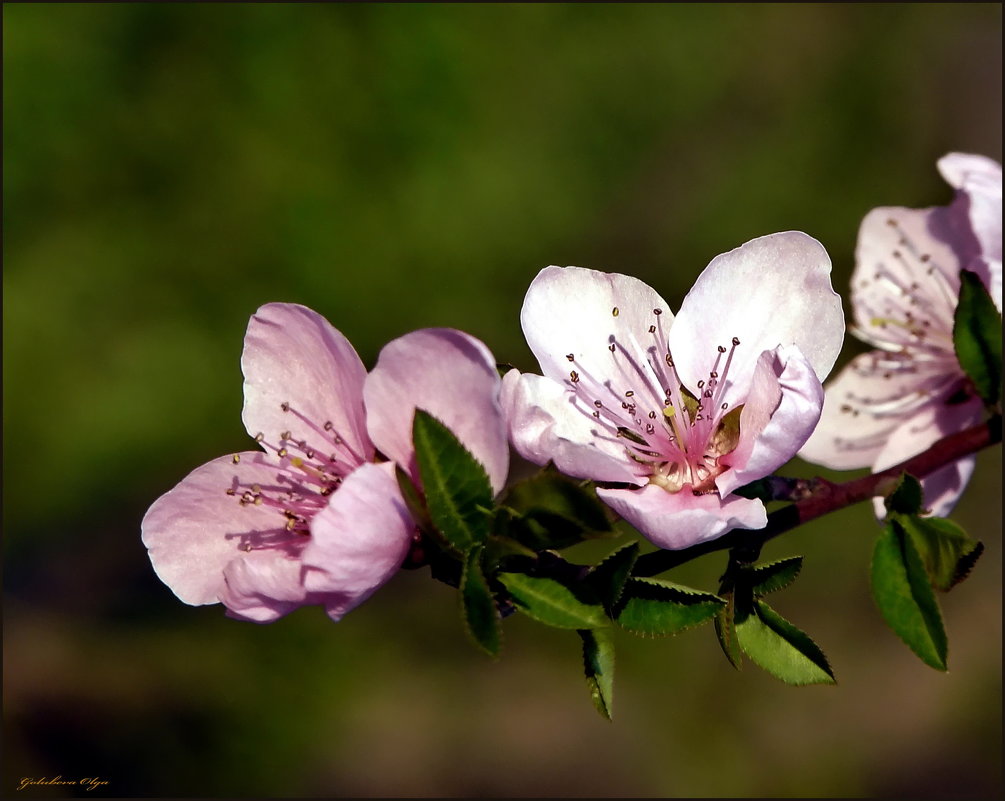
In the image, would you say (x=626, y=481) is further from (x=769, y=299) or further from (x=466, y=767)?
(x=466, y=767)

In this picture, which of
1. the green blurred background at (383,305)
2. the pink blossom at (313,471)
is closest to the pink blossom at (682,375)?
the pink blossom at (313,471)

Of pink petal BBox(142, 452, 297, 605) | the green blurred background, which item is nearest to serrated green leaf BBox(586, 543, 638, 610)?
pink petal BBox(142, 452, 297, 605)

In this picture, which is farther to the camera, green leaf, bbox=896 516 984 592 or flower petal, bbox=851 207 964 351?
flower petal, bbox=851 207 964 351

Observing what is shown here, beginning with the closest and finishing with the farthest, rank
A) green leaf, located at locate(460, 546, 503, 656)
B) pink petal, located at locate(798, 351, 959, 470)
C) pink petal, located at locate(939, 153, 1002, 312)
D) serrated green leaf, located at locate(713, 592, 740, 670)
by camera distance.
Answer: green leaf, located at locate(460, 546, 503, 656) → serrated green leaf, located at locate(713, 592, 740, 670) → pink petal, located at locate(939, 153, 1002, 312) → pink petal, located at locate(798, 351, 959, 470)

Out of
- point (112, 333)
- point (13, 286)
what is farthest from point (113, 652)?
point (13, 286)

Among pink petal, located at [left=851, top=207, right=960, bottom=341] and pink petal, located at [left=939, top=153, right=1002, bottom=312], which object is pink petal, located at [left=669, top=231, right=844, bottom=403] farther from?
pink petal, located at [left=851, top=207, right=960, bottom=341]

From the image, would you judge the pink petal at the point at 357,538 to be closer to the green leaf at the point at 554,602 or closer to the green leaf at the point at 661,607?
the green leaf at the point at 554,602
